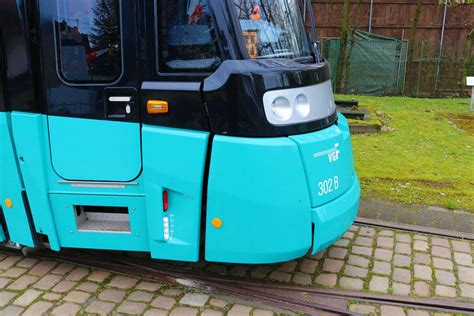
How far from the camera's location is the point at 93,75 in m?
3.02

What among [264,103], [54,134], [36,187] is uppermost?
[264,103]

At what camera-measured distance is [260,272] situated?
11.9 ft

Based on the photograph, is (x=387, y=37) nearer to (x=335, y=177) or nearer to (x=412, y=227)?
(x=412, y=227)

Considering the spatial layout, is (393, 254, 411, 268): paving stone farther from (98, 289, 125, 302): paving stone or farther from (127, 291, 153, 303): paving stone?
(98, 289, 125, 302): paving stone

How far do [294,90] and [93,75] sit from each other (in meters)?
1.32

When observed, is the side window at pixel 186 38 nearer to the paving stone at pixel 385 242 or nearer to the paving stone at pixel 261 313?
the paving stone at pixel 261 313

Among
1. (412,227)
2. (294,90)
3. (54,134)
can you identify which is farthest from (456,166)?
(54,134)

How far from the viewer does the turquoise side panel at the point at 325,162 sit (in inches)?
116

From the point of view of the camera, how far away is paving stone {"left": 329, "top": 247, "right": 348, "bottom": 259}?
152 inches

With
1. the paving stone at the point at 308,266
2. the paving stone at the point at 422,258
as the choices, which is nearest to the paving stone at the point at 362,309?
the paving stone at the point at 308,266

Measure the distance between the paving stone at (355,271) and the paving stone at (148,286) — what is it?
1467 millimetres

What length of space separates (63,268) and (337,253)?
2267 mm

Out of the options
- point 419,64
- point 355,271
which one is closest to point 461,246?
point 355,271

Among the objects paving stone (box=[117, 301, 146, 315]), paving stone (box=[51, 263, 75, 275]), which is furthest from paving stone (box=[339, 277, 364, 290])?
paving stone (box=[51, 263, 75, 275])
